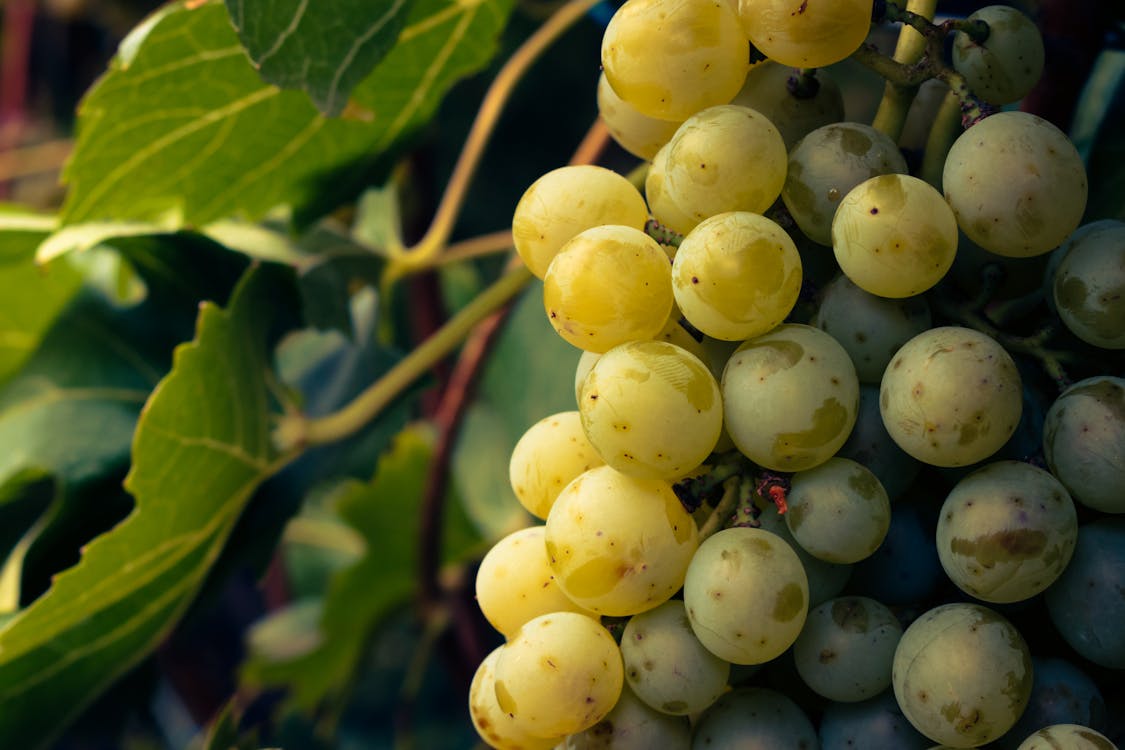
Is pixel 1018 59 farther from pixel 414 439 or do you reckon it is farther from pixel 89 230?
pixel 414 439

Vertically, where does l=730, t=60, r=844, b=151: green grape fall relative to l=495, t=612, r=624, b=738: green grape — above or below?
above

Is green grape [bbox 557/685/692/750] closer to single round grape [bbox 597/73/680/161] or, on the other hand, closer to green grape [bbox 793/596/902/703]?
green grape [bbox 793/596/902/703]

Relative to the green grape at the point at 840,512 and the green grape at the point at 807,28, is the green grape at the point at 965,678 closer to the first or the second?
the green grape at the point at 840,512

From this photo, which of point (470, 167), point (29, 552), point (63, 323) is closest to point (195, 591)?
point (29, 552)

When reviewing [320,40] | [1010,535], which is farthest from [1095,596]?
[320,40]

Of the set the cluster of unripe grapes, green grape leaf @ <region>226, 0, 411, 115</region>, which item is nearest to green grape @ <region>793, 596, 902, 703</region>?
the cluster of unripe grapes

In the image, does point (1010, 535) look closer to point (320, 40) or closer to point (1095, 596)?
point (1095, 596)
